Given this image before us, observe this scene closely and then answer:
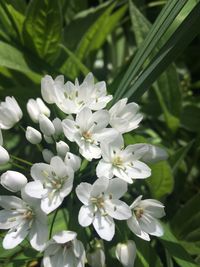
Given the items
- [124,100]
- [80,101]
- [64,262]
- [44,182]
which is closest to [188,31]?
[124,100]

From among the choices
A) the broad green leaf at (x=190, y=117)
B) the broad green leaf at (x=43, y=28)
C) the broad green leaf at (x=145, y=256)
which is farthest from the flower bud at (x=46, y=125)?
the broad green leaf at (x=190, y=117)

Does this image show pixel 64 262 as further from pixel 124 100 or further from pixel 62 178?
pixel 124 100

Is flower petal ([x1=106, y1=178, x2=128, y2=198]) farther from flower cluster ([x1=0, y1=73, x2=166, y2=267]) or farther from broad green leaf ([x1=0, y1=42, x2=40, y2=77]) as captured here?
broad green leaf ([x1=0, y1=42, x2=40, y2=77])

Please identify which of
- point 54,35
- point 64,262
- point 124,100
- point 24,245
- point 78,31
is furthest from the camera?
point 78,31

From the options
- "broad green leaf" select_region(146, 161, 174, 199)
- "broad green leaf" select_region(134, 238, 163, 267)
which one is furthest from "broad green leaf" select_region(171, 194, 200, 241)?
"broad green leaf" select_region(134, 238, 163, 267)

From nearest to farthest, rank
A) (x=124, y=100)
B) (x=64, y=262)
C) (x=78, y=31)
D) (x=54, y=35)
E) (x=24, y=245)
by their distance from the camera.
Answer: (x=64, y=262)
(x=124, y=100)
(x=24, y=245)
(x=54, y=35)
(x=78, y=31)

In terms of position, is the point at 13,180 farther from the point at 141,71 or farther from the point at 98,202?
the point at 141,71

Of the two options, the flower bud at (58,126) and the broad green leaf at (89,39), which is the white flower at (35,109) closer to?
the flower bud at (58,126)

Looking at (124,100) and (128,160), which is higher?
(124,100)
